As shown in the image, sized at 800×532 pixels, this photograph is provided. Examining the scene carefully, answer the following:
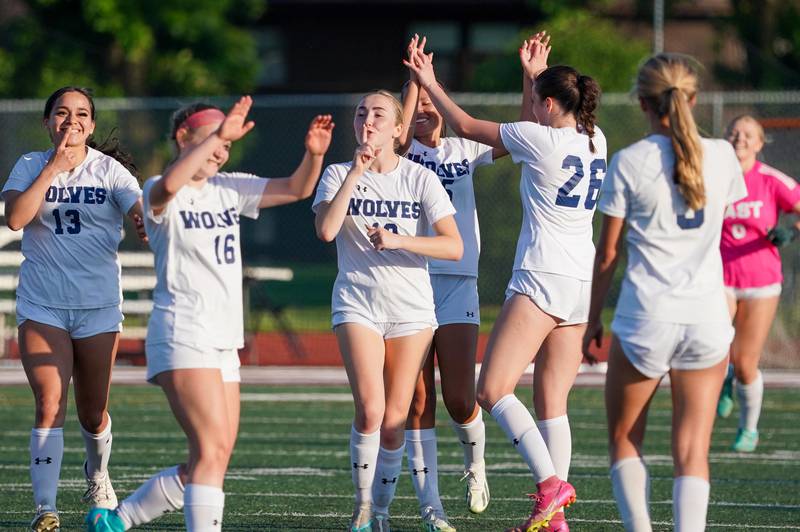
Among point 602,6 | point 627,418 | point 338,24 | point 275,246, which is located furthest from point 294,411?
point 338,24

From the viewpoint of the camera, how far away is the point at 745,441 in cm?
991

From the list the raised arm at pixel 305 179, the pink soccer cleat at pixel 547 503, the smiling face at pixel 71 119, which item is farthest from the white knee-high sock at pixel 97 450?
the pink soccer cleat at pixel 547 503

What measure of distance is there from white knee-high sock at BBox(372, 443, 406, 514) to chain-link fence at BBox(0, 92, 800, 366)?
5.49m

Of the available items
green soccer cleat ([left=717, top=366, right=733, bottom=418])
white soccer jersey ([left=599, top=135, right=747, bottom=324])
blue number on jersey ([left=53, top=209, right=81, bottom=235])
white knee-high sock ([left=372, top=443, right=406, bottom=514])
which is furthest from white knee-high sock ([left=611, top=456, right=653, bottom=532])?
green soccer cleat ([left=717, top=366, right=733, bottom=418])

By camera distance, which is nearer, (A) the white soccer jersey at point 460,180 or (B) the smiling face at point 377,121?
(B) the smiling face at point 377,121

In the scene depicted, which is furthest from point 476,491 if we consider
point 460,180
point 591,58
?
point 591,58

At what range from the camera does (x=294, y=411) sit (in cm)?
1253

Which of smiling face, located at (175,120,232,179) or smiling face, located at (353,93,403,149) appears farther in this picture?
smiling face, located at (353,93,403,149)

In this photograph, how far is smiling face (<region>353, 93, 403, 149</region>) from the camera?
6.25 m

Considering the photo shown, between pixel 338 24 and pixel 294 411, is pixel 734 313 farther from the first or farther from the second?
pixel 338 24

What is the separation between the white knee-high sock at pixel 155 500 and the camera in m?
5.54

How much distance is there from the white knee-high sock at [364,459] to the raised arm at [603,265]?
1.33m

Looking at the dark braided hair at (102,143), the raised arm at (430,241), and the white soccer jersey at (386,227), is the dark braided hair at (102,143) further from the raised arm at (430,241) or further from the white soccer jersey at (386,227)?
the raised arm at (430,241)

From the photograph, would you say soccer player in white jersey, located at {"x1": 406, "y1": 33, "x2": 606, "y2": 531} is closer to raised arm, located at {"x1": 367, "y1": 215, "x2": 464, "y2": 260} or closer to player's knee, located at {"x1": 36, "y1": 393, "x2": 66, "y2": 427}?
raised arm, located at {"x1": 367, "y1": 215, "x2": 464, "y2": 260}
